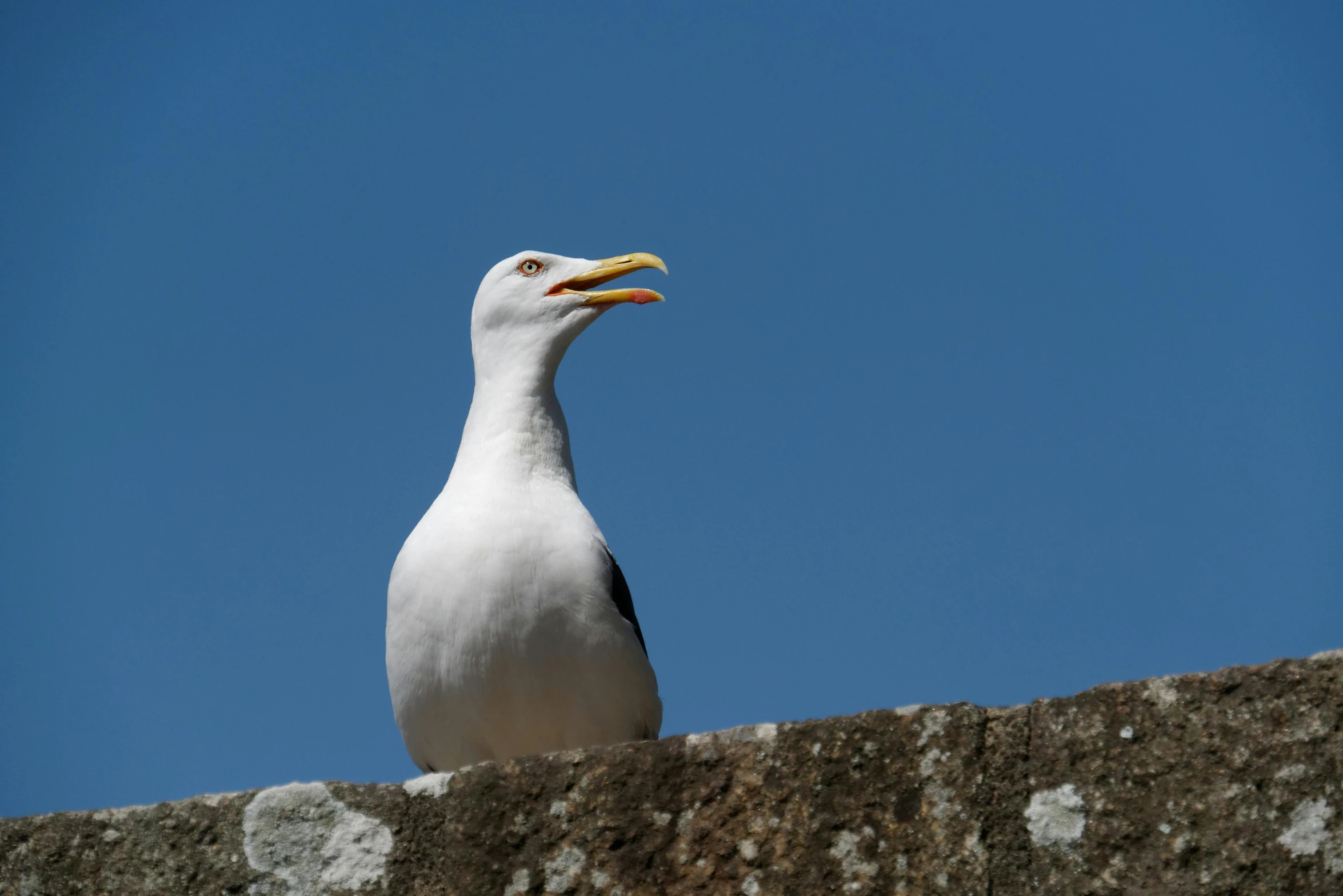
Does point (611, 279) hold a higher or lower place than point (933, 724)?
higher

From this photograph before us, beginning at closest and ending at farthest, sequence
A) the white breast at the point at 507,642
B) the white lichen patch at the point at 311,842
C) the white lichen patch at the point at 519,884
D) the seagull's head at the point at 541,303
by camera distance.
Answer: the white lichen patch at the point at 519,884 → the white lichen patch at the point at 311,842 → the white breast at the point at 507,642 → the seagull's head at the point at 541,303

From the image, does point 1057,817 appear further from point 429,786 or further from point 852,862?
point 429,786

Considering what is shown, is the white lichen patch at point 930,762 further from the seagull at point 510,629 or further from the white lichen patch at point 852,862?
the seagull at point 510,629

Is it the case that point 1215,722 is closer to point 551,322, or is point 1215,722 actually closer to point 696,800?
point 696,800

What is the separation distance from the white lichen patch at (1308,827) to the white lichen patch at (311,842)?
2246mm

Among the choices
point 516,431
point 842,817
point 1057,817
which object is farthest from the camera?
point 516,431

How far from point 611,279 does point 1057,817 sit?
4.38 metres

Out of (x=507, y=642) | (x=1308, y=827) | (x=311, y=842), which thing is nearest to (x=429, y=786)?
(x=311, y=842)

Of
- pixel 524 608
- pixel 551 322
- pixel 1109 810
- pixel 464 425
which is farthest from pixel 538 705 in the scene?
pixel 1109 810

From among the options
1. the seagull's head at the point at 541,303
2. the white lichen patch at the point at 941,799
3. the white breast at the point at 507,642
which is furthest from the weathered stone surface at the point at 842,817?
the seagull's head at the point at 541,303

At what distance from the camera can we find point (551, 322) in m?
6.85

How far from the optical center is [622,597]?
19.4 ft

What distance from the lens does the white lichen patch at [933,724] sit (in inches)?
137

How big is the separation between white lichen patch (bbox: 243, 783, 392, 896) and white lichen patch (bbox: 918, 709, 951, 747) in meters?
1.45
